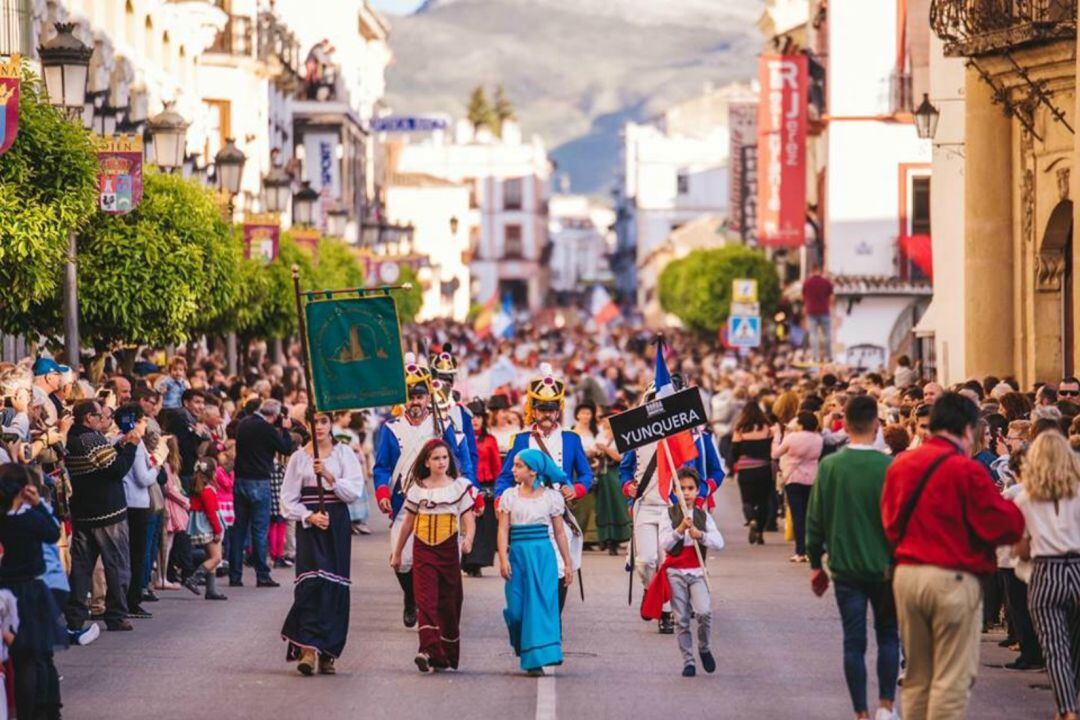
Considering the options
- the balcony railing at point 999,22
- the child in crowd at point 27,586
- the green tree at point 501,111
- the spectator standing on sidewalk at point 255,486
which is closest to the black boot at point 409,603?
the spectator standing on sidewalk at point 255,486

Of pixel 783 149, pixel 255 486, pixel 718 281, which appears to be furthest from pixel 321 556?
pixel 718 281

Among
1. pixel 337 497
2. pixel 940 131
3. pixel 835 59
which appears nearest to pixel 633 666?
pixel 337 497

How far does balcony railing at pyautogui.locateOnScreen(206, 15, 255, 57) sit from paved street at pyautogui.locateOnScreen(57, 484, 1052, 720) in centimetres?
3809

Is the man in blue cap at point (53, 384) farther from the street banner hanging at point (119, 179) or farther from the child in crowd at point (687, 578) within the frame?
the child in crowd at point (687, 578)

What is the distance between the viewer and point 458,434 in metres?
19.7

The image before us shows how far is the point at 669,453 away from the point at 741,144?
6087 centimetres

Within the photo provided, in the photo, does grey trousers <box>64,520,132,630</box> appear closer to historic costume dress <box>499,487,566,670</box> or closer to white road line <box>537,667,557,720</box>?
historic costume dress <box>499,487,566,670</box>

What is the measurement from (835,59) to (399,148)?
8900 cm

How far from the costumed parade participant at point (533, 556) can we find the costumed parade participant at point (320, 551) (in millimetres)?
1043

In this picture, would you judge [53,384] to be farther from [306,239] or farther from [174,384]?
[306,239]

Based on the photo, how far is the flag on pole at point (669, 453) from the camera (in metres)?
17.5

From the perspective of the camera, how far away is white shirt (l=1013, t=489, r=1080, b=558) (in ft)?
43.1

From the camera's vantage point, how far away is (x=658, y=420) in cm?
1702

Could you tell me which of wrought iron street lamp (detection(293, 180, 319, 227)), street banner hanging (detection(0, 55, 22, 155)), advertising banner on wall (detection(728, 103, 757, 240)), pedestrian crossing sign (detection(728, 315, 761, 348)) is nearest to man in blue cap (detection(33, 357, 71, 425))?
street banner hanging (detection(0, 55, 22, 155))
